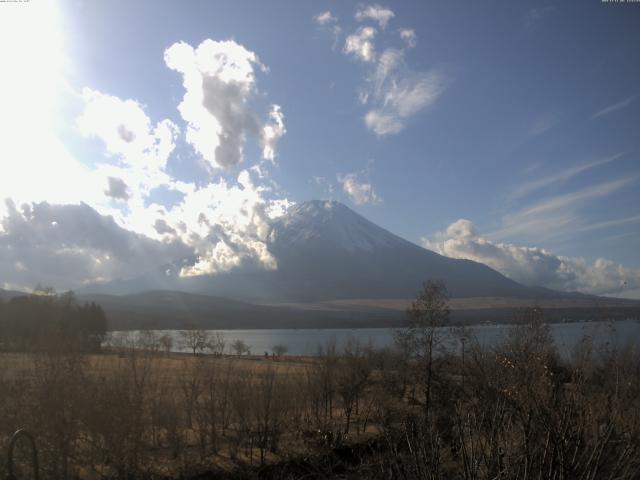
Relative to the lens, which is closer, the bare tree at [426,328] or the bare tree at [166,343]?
the bare tree at [426,328]

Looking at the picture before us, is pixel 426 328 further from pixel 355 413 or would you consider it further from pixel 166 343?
pixel 166 343

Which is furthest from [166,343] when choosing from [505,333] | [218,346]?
[505,333]

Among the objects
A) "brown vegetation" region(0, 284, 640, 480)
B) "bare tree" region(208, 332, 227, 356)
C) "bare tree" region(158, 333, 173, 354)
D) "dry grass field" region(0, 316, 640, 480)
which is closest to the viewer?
"brown vegetation" region(0, 284, 640, 480)

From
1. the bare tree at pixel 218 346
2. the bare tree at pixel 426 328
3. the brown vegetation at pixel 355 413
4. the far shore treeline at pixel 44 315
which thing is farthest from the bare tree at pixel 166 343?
the bare tree at pixel 426 328

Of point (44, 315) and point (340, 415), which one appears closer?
point (340, 415)

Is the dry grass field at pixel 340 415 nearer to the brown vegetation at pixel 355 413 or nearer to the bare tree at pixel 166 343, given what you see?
the brown vegetation at pixel 355 413

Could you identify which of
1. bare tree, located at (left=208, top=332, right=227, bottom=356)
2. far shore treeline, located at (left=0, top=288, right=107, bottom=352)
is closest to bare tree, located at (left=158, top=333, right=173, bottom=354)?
bare tree, located at (left=208, top=332, right=227, bottom=356)

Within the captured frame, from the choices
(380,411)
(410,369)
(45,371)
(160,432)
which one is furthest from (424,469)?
(410,369)

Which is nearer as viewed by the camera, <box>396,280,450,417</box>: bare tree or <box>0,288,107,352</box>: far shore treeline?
<box>396,280,450,417</box>: bare tree

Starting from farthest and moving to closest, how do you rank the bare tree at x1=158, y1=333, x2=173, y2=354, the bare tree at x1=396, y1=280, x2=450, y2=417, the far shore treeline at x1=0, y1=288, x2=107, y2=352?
the bare tree at x1=158, y1=333, x2=173, y2=354
the far shore treeline at x1=0, y1=288, x2=107, y2=352
the bare tree at x1=396, y1=280, x2=450, y2=417

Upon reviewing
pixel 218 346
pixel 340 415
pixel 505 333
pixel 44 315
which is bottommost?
pixel 340 415

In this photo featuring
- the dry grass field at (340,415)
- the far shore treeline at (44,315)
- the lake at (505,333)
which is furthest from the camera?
the far shore treeline at (44,315)

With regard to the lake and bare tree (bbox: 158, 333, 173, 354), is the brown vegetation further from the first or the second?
bare tree (bbox: 158, 333, 173, 354)

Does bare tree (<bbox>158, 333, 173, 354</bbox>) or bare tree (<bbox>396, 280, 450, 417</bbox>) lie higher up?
bare tree (<bbox>396, 280, 450, 417</bbox>)
